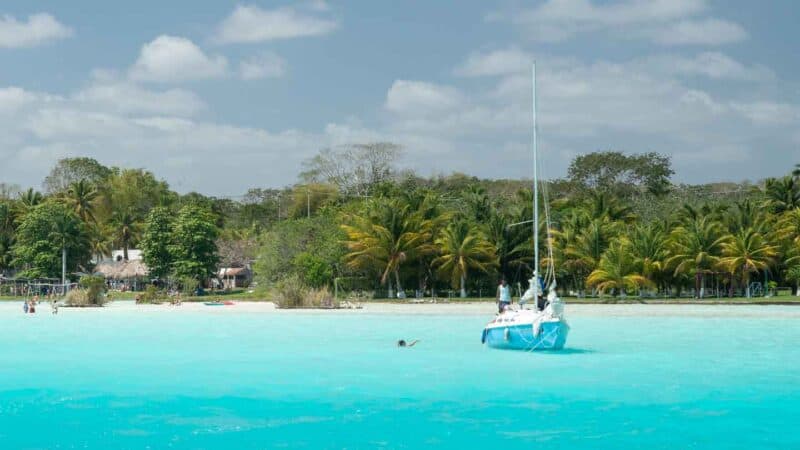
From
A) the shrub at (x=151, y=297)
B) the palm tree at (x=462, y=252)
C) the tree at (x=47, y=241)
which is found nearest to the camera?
the palm tree at (x=462, y=252)

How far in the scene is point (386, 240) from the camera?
53.7 metres

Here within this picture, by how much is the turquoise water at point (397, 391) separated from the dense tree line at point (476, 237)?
21.1 m

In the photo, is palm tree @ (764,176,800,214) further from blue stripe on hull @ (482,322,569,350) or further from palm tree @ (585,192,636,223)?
blue stripe on hull @ (482,322,569,350)

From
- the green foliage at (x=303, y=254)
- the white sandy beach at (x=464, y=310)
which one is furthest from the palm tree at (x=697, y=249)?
the green foliage at (x=303, y=254)

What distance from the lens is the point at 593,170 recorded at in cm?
7688

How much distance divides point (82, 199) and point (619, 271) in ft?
154

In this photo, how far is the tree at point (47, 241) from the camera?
6606 centimetres

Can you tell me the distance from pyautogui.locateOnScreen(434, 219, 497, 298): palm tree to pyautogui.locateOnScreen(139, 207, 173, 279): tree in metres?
21.7

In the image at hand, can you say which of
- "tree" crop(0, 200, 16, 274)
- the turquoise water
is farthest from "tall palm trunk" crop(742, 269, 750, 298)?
"tree" crop(0, 200, 16, 274)

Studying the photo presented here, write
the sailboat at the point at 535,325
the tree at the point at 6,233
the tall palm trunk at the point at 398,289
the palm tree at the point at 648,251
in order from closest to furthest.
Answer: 1. the sailboat at the point at 535,325
2. the palm tree at the point at 648,251
3. the tall palm trunk at the point at 398,289
4. the tree at the point at 6,233

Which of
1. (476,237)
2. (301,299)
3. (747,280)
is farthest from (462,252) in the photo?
(747,280)

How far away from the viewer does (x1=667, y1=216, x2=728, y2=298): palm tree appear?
1970 inches

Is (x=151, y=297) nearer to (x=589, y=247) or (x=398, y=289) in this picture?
(x=398, y=289)

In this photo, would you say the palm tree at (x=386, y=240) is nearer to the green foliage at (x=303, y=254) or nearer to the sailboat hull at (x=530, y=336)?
the green foliage at (x=303, y=254)
